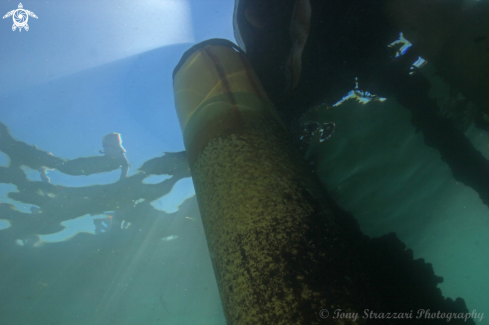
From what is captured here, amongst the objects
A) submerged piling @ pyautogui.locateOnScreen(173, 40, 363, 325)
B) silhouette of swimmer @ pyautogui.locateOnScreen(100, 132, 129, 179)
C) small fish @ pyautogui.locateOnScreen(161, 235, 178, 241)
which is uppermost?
silhouette of swimmer @ pyautogui.locateOnScreen(100, 132, 129, 179)

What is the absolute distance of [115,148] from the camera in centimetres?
905

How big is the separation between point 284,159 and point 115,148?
8.89 meters

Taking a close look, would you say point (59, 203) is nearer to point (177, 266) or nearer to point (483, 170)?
point (177, 266)

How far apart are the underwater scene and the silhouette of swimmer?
0.24ft

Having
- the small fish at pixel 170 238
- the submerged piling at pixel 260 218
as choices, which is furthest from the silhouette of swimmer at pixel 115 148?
the small fish at pixel 170 238

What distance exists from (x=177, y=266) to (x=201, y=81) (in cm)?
2256

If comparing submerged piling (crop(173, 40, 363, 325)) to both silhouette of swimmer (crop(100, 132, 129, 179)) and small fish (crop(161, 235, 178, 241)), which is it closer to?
silhouette of swimmer (crop(100, 132, 129, 179))

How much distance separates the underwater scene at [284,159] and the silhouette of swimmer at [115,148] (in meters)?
0.07

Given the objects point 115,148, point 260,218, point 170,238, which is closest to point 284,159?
point 260,218

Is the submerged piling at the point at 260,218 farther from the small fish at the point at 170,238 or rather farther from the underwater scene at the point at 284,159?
the small fish at the point at 170,238

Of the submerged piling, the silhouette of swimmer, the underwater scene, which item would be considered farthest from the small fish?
the submerged piling

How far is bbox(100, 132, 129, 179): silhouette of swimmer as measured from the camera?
8.52m

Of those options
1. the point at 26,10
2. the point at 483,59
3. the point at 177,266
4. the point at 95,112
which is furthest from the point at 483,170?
the point at 177,266

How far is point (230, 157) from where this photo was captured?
1.98 metres
